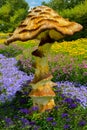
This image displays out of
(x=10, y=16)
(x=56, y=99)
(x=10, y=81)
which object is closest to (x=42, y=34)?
(x=56, y=99)

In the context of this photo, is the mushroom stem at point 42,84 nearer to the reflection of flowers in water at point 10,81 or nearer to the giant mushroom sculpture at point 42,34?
the giant mushroom sculpture at point 42,34

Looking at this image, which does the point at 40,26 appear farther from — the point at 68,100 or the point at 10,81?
the point at 10,81

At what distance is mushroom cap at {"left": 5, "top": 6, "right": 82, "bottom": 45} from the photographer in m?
6.79

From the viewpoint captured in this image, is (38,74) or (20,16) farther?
(20,16)

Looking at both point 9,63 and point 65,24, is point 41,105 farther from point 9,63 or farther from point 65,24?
point 9,63

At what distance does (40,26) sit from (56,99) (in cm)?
163

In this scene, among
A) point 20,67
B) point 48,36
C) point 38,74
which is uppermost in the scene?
point 48,36

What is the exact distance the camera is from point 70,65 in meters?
10.4

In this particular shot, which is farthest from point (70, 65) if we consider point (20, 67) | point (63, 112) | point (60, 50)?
point (60, 50)

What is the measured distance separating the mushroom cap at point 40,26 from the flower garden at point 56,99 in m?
1.21

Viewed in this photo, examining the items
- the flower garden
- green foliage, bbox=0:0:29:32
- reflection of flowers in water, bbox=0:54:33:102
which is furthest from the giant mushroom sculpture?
green foliage, bbox=0:0:29:32

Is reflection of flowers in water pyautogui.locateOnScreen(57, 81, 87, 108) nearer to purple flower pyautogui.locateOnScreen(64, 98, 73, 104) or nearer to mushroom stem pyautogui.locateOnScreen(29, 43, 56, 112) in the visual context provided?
purple flower pyautogui.locateOnScreen(64, 98, 73, 104)

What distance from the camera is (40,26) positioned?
270 inches

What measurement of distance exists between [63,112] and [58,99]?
25.5 inches
